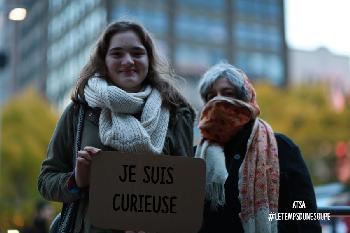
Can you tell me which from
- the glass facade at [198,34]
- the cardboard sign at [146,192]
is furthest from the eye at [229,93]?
the glass facade at [198,34]

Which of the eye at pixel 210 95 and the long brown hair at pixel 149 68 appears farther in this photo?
the eye at pixel 210 95

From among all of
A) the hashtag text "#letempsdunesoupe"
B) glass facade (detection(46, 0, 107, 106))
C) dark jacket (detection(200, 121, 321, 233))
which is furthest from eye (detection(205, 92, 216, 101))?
glass facade (detection(46, 0, 107, 106))

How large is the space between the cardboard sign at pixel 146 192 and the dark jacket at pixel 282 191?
1.80ft

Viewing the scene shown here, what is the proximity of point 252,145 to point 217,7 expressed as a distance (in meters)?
73.0

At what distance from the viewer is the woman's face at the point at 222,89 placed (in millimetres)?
3477

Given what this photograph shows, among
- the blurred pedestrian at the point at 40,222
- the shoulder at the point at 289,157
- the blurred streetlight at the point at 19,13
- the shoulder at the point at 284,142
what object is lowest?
the shoulder at the point at 289,157

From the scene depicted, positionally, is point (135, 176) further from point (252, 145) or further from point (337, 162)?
point (337, 162)

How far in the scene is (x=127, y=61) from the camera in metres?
3.01

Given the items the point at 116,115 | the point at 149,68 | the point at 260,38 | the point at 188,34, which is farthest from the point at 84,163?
the point at 260,38

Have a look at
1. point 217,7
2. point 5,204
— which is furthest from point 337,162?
Answer: point 217,7

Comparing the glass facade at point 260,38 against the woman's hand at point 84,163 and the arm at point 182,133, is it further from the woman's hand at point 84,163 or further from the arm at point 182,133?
the woman's hand at point 84,163

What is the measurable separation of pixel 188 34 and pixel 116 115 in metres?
70.3

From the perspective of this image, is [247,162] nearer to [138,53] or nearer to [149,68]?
[149,68]

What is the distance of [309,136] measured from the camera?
43.8 metres
